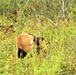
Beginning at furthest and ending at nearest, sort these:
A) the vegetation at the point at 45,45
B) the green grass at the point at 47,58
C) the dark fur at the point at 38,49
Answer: the dark fur at the point at 38,49 → the vegetation at the point at 45,45 → the green grass at the point at 47,58

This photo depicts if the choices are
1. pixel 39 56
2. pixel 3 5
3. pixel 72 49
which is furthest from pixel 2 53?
pixel 3 5

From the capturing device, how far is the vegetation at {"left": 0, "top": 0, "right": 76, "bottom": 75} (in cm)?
333

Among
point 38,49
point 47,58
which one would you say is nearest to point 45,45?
point 38,49

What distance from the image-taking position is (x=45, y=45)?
3.65 metres

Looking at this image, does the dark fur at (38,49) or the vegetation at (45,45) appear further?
the dark fur at (38,49)

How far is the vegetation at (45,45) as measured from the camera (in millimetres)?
3331

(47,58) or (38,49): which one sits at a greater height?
(38,49)

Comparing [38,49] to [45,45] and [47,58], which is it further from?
[47,58]

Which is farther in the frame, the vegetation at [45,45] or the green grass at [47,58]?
the vegetation at [45,45]

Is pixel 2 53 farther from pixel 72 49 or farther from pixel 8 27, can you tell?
pixel 8 27

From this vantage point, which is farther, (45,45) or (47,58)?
(45,45)

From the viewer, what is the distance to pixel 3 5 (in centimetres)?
691

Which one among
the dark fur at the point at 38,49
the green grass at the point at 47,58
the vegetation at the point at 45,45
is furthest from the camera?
the dark fur at the point at 38,49

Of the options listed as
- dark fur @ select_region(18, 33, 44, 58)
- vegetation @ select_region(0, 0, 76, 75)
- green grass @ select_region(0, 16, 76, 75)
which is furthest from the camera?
dark fur @ select_region(18, 33, 44, 58)
